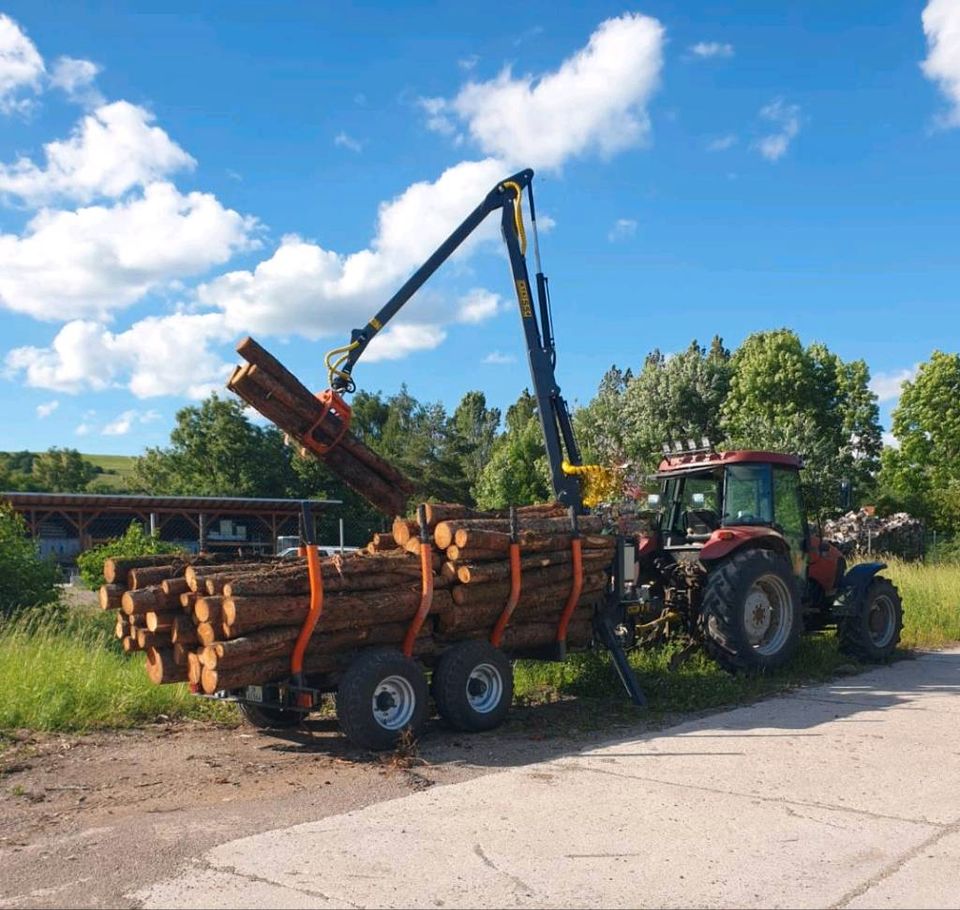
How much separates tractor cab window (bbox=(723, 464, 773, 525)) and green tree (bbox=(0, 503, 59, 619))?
10.3 m

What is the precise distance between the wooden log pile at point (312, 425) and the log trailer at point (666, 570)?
0.29 ft

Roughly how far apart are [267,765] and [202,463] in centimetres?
5042

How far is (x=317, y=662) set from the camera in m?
8.27

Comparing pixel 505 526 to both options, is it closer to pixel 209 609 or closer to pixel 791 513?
pixel 209 609

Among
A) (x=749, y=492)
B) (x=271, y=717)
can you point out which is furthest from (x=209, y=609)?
(x=749, y=492)

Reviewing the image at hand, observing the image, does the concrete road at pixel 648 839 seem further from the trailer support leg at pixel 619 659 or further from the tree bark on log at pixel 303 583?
the tree bark on log at pixel 303 583

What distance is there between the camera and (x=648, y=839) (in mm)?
5941

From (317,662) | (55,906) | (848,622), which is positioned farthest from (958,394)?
(55,906)

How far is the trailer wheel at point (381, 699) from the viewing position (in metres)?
8.03

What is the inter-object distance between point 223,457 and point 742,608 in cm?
4747

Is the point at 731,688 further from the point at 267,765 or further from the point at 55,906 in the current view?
the point at 55,906

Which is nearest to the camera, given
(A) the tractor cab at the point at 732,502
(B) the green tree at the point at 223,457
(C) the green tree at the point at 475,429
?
(A) the tractor cab at the point at 732,502

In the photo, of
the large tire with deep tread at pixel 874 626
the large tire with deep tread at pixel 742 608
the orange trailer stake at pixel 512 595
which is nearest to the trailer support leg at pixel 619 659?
the large tire with deep tread at pixel 742 608

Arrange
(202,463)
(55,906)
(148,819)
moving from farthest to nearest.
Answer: (202,463) < (148,819) < (55,906)
